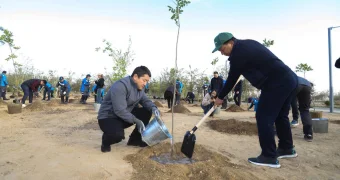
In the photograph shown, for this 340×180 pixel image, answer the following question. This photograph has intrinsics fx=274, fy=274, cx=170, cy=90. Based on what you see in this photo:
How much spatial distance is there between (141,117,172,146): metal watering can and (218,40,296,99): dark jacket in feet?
3.80

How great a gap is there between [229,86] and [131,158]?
1474 mm

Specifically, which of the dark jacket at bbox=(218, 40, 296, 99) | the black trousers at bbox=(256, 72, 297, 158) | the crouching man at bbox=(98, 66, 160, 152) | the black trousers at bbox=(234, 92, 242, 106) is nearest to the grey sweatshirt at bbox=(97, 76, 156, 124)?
the crouching man at bbox=(98, 66, 160, 152)

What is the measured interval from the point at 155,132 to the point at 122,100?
0.58 m

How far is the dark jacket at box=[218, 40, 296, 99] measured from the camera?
3037 mm

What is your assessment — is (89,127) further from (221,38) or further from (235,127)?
(221,38)

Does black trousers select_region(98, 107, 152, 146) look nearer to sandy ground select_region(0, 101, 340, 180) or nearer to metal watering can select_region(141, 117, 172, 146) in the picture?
sandy ground select_region(0, 101, 340, 180)

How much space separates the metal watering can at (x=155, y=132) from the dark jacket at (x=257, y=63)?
1157 millimetres

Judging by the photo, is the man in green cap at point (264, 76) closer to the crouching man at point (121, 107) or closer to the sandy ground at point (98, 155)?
the sandy ground at point (98, 155)

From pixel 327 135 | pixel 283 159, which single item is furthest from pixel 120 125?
pixel 327 135

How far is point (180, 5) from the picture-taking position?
12.7ft

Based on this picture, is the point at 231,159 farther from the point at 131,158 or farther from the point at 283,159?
the point at 131,158

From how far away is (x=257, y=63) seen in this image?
3055mm

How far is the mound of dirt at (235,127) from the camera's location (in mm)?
5676

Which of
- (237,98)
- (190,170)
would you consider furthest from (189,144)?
(237,98)
